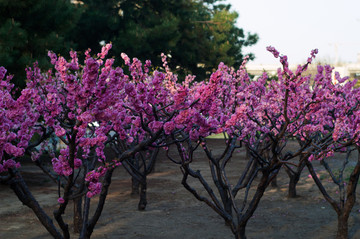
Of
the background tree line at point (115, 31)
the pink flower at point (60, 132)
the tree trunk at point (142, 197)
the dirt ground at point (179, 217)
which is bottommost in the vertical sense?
the dirt ground at point (179, 217)

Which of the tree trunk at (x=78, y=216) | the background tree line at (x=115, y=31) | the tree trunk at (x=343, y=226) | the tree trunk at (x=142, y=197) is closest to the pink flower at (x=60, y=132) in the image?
the tree trunk at (x=78, y=216)

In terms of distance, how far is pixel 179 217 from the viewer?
11.1m

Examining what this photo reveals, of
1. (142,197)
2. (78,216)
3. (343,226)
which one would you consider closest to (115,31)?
(142,197)

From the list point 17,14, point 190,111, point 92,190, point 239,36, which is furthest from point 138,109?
point 239,36

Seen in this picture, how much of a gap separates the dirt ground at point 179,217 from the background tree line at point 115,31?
489 centimetres

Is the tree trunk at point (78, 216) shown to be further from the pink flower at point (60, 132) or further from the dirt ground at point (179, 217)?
the pink flower at point (60, 132)

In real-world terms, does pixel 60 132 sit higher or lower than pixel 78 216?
higher

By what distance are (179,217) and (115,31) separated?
16373 millimetres

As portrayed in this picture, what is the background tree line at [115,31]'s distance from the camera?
560 inches

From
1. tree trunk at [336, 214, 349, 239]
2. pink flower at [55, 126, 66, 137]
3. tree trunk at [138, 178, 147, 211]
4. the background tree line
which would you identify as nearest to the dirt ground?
tree trunk at [138, 178, 147, 211]

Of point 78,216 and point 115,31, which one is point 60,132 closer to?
point 78,216

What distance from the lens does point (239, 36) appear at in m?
36.2

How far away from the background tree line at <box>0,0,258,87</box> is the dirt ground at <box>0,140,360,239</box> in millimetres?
4886

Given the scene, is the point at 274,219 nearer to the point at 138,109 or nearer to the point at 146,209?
the point at 146,209
